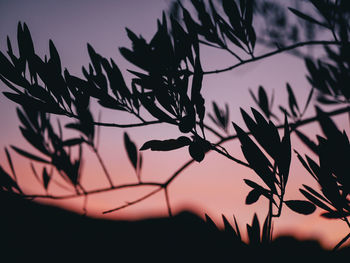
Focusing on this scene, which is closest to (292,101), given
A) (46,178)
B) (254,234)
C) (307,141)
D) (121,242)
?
(307,141)

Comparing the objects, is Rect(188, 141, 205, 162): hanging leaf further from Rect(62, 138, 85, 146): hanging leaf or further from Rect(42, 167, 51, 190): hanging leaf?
Rect(42, 167, 51, 190): hanging leaf

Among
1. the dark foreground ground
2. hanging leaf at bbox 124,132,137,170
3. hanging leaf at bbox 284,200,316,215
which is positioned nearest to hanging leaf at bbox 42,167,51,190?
the dark foreground ground

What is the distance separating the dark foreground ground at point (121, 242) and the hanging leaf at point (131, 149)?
11.0 inches

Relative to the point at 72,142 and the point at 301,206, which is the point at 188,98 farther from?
the point at 72,142

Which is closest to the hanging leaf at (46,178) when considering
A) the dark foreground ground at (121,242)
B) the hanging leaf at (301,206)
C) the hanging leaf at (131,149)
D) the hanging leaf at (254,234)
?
the dark foreground ground at (121,242)

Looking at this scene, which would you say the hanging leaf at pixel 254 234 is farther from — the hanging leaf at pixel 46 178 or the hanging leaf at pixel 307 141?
the hanging leaf at pixel 46 178

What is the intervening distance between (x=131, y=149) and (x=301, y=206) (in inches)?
28.8

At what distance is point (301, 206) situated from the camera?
0.51 m

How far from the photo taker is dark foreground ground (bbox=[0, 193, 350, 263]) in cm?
60

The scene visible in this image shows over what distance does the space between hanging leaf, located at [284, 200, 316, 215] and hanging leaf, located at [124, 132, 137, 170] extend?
68 centimetres

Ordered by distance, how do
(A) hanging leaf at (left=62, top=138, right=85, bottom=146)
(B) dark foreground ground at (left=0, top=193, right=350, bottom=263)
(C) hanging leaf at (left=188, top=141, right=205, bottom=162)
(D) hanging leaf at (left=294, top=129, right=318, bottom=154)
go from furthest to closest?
(A) hanging leaf at (left=62, top=138, right=85, bottom=146), (D) hanging leaf at (left=294, top=129, right=318, bottom=154), (B) dark foreground ground at (left=0, top=193, right=350, bottom=263), (C) hanging leaf at (left=188, top=141, right=205, bottom=162)

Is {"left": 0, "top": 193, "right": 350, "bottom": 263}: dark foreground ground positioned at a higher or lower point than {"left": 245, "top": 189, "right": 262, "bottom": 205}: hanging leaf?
lower

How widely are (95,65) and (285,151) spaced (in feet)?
1.46

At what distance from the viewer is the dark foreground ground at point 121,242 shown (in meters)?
0.60
